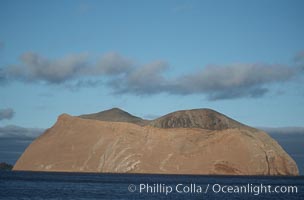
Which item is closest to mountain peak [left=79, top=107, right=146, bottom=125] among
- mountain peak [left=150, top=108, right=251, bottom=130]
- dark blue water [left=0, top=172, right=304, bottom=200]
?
mountain peak [left=150, top=108, right=251, bottom=130]

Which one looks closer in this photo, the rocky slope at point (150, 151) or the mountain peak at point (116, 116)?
the rocky slope at point (150, 151)

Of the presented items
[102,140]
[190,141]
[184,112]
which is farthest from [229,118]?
[102,140]

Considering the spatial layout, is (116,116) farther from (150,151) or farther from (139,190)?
(139,190)

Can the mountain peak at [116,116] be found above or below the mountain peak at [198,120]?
above

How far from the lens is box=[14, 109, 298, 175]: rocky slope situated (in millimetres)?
122688

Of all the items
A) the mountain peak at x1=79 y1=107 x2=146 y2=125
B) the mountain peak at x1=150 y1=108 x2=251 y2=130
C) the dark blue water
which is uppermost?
the mountain peak at x1=79 y1=107 x2=146 y2=125

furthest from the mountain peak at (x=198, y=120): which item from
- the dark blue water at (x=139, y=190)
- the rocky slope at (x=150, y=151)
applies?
the dark blue water at (x=139, y=190)

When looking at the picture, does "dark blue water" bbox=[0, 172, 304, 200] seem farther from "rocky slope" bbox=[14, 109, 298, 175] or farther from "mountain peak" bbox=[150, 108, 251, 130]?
"mountain peak" bbox=[150, 108, 251, 130]

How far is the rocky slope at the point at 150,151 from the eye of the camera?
12269 cm

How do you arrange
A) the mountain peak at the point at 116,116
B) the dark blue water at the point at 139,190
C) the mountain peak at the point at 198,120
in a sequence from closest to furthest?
the dark blue water at the point at 139,190, the mountain peak at the point at 198,120, the mountain peak at the point at 116,116

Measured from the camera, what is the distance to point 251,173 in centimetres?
12131

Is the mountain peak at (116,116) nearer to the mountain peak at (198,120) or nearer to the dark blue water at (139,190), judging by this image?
the mountain peak at (198,120)

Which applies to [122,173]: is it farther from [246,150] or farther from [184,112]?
[184,112]

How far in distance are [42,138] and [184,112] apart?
4305 centimetres
